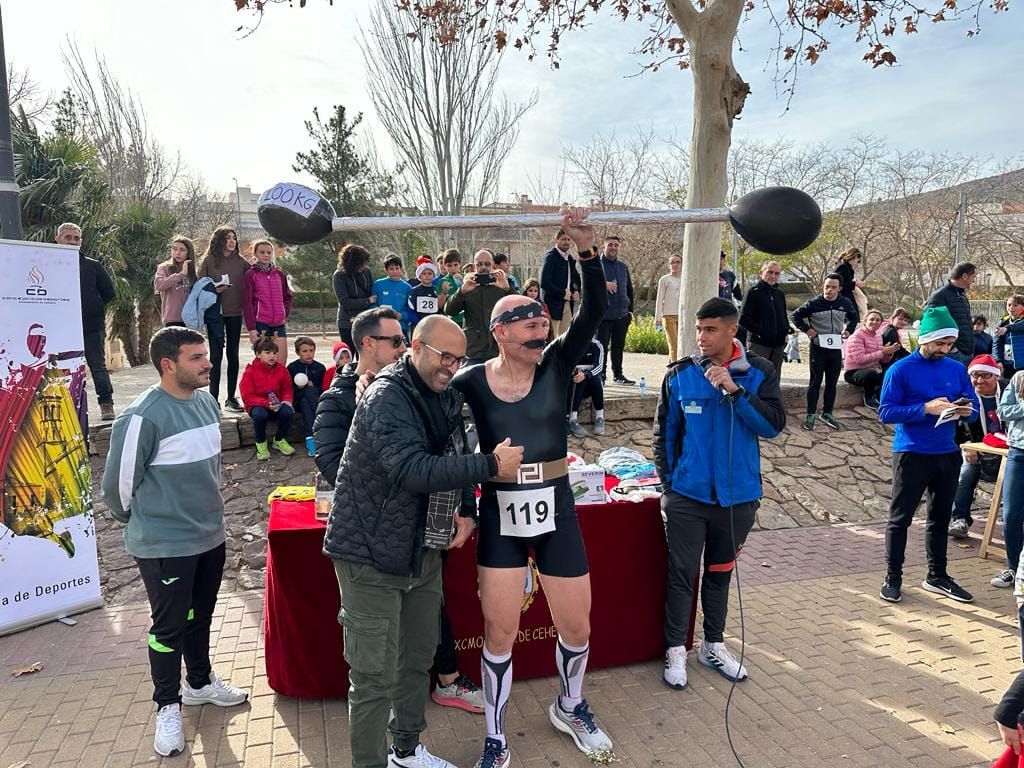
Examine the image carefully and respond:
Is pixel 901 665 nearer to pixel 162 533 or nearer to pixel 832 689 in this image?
pixel 832 689

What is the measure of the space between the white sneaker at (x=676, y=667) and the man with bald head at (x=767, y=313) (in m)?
5.08

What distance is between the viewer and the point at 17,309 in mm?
4289

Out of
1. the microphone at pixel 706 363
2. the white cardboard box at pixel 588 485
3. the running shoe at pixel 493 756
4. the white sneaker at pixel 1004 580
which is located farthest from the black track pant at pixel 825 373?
the running shoe at pixel 493 756

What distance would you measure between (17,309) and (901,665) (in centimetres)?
612

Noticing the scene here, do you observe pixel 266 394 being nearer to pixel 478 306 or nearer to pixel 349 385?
pixel 478 306

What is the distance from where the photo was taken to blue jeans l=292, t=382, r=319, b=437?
6.82 metres

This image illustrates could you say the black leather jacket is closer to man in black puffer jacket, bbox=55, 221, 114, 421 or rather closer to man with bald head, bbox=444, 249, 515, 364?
man with bald head, bbox=444, 249, 515, 364

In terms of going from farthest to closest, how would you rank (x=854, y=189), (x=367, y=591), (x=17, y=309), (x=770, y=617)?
1. (x=854, y=189)
2. (x=770, y=617)
3. (x=17, y=309)
4. (x=367, y=591)

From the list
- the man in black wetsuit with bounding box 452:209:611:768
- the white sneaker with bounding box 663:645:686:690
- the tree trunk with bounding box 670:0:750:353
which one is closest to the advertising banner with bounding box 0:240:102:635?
the man in black wetsuit with bounding box 452:209:611:768

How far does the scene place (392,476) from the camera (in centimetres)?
246

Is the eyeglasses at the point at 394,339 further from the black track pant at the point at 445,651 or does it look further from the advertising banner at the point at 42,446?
the advertising banner at the point at 42,446

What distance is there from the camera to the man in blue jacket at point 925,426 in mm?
4578

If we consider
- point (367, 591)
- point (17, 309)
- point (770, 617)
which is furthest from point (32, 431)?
point (770, 617)

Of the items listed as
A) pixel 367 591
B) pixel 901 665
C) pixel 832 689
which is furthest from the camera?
pixel 901 665
